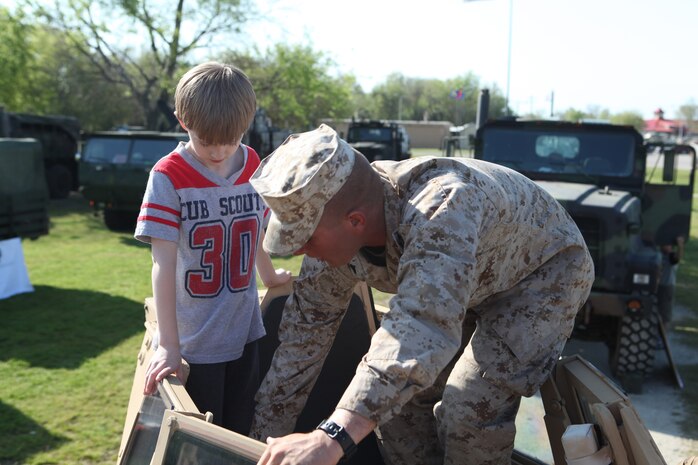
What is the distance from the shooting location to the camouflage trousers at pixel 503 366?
2006mm

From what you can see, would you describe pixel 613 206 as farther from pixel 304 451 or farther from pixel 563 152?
pixel 304 451

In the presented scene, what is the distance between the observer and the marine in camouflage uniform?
1.52 meters

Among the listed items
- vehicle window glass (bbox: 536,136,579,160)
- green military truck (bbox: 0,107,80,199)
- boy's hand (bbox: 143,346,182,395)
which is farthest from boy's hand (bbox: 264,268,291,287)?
green military truck (bbox: 0,107,80,199)

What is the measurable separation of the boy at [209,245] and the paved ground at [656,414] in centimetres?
194

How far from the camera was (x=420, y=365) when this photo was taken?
4.85ft

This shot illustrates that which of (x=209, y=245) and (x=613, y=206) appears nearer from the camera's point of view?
(x=209, y=245)

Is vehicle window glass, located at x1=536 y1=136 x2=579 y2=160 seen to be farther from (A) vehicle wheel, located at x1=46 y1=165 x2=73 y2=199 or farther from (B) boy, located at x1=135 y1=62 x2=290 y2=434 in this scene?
(A) vehicle wheel, located at x1=46 y1=165 x2=73 y2=199

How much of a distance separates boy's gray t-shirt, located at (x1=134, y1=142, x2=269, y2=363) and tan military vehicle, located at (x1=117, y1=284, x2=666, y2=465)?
17cm

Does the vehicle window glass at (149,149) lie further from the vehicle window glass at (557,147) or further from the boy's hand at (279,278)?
the boy's hand at (279,278)

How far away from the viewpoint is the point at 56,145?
16.4 metres

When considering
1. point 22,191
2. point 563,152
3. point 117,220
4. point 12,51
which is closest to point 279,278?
point 563,152

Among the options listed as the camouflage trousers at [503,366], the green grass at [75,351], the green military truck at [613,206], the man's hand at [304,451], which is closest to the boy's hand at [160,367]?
the man's hand at [304,451]

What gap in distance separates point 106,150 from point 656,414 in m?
8.97

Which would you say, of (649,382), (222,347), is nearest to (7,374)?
(222,347)
